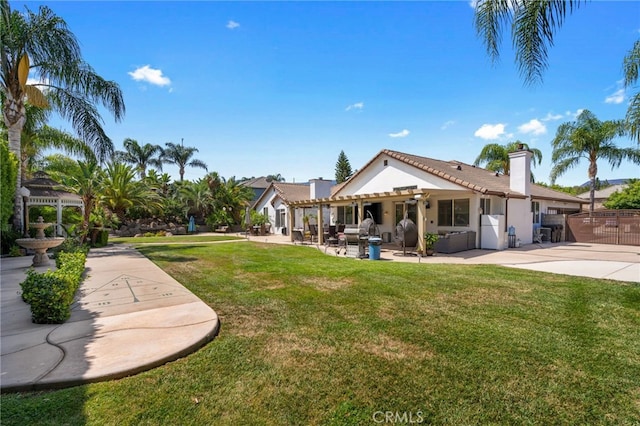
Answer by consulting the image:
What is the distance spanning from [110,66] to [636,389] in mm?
21600

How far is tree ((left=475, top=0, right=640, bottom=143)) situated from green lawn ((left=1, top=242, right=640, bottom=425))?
510cm

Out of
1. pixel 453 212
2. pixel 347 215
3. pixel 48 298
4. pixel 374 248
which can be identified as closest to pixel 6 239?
pixel 48 298

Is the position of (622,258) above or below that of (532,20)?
below

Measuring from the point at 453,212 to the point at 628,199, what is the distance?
2243cm

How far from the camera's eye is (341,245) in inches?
619

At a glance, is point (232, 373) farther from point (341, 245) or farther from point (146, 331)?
point (341, 245)

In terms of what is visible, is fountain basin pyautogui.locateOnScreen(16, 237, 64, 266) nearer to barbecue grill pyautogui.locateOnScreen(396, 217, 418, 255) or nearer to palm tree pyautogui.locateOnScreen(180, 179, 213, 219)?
barbecue grill pyautogui.locateOnScreen(396, 217, 418, 255)

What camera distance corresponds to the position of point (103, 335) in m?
4.57

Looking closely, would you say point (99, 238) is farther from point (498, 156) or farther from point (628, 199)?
point (628, 199)

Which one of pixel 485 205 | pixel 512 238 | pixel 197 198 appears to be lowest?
pixel 512 238

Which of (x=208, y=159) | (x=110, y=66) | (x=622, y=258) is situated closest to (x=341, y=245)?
(x=622, y=258)

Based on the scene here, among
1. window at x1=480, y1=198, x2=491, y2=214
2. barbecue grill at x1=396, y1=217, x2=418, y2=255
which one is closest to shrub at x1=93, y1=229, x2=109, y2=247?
barbecue grill at x1=396, y1=217, x2=418, y2=255

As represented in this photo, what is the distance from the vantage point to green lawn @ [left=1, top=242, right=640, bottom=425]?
9.62 ft

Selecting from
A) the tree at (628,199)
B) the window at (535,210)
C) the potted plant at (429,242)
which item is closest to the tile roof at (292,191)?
the potted plant at (429,242)
